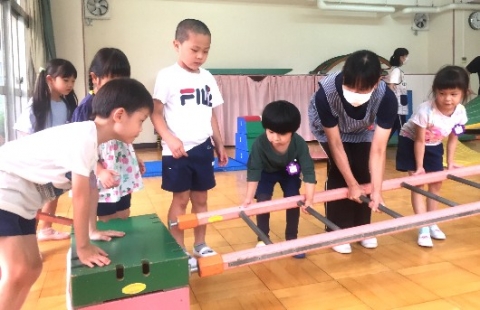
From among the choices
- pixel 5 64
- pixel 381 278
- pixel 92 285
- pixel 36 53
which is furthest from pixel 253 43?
pixel 92 285

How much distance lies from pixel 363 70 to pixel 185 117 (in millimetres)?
820

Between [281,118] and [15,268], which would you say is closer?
[15,268]

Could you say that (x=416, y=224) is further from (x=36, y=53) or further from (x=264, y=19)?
(x=264, y=19)

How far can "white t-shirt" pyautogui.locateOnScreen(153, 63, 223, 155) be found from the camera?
2.02 m

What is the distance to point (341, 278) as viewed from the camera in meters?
1.91

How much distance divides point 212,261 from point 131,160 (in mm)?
815

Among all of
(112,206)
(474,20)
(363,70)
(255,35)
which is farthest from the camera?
(474,20)

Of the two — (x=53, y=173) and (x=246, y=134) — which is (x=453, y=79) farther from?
(x=246, y=134)

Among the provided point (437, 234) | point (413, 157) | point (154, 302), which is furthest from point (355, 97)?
point (154, 302)

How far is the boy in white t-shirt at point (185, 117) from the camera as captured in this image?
197 cm

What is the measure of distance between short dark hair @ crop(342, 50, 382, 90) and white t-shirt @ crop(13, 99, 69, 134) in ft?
5.27

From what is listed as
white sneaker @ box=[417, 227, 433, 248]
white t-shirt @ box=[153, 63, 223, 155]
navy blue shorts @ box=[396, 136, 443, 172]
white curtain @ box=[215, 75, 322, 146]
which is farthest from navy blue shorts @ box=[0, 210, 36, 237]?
white curtain @ box=[215, 75, 322, 146]

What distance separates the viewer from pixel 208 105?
2.13 meters

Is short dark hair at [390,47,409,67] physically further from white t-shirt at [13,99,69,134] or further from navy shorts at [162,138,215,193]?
white t-shirt at [13,99,69,134]
